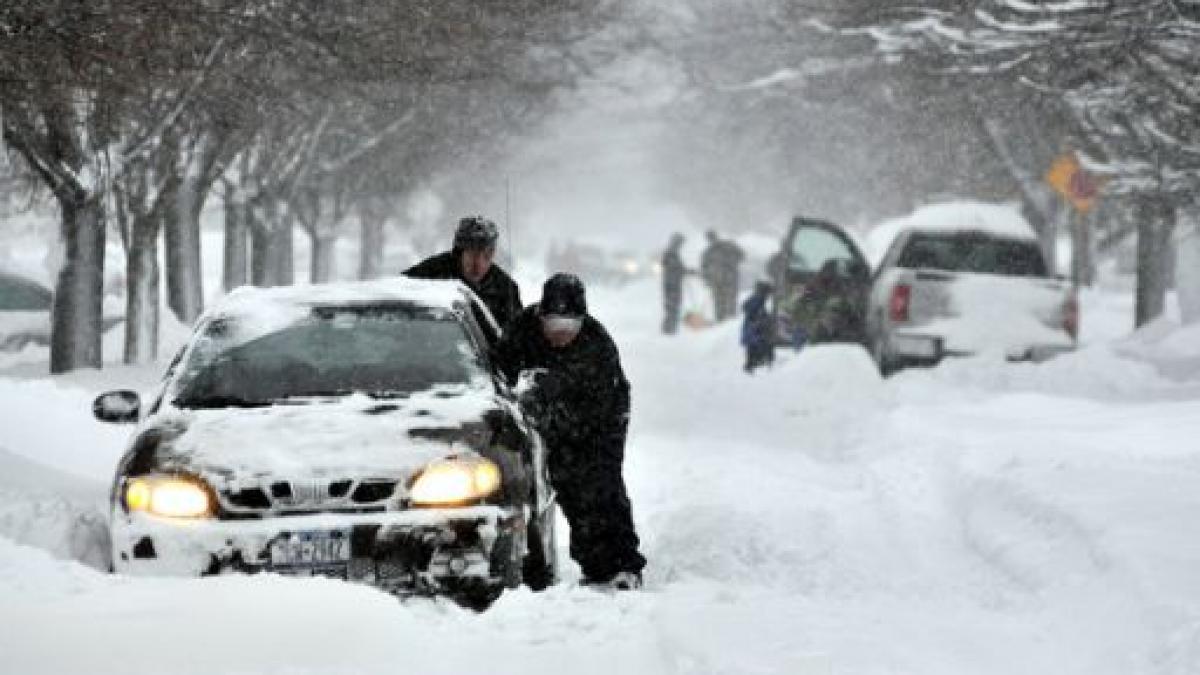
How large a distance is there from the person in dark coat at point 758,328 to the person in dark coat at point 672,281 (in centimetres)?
806

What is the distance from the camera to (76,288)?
663 inches

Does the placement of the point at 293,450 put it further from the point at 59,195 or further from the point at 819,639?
the point at 59,195

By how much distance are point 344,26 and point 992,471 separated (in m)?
6.51

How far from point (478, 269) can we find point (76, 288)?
29.4ft

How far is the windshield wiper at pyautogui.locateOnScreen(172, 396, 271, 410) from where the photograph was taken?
21.6 feet

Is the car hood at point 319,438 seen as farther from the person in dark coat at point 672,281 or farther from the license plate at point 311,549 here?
the person in dark coat at point 672,281

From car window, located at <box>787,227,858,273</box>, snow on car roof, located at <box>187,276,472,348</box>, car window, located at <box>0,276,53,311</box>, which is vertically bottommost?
car window, located at <box>0,276,53,311</box>

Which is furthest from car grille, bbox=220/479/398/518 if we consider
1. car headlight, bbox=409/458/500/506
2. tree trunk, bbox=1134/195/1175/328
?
tree trunk, bbox=1134/195/1175/328

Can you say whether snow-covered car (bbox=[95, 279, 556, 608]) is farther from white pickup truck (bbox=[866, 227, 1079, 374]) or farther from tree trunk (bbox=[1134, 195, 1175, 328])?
tree trunk (bbox=[1134, 195, 1175, 328])

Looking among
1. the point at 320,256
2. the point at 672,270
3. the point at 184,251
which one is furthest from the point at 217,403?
the point at 320,256

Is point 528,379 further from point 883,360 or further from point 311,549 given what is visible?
point 883,360

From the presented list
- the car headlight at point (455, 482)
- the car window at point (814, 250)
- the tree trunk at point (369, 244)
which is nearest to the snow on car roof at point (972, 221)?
the car window at point (814, 250)

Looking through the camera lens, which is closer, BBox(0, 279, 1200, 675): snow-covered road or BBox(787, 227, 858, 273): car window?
BBox(0, 279, 1200, 675): snow-covered road

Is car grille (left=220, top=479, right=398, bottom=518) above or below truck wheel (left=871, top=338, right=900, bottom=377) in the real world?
above
